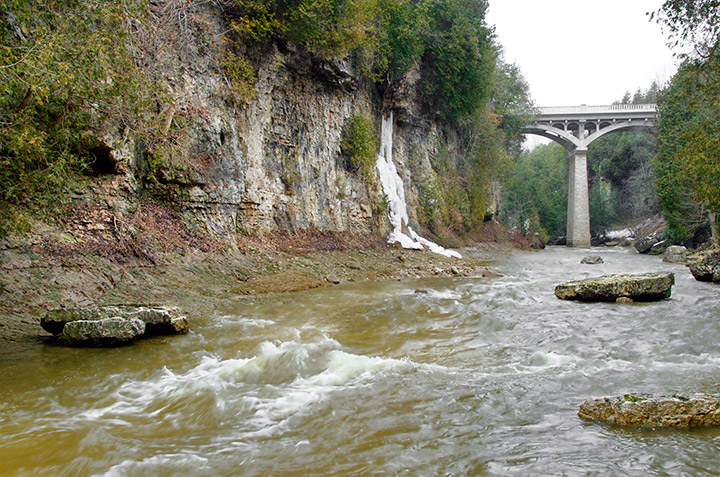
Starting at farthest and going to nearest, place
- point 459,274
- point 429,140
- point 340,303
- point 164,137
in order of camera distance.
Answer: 1. point 429,140
2. point 459,274
3. point 164,137
4. point 340,303

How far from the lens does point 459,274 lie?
15.2 m

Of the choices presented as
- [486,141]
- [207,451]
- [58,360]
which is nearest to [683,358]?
[207,451]

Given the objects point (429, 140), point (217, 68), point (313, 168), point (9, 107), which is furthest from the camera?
point (429, 140)

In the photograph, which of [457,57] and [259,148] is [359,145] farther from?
[457,57]

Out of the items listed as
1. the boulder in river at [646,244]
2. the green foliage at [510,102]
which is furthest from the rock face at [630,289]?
the green foliage at [510,102]

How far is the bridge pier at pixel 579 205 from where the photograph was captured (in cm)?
4465

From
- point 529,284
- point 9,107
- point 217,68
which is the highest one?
point 217,68

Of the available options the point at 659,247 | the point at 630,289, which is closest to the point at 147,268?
the point at 630,289

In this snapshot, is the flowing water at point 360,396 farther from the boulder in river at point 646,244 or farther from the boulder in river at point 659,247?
the boulder in river at point 646,244

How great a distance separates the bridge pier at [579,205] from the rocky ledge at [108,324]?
46.6 metres

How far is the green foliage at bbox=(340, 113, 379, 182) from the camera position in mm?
18755

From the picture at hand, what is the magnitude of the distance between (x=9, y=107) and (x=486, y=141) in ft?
104

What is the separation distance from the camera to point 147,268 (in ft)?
29.4

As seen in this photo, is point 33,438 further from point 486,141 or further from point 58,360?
point 486,141
